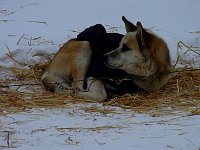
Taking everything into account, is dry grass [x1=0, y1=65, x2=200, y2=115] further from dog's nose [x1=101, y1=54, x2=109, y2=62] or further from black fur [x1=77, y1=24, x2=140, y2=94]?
dog's nose [x1=101, y1=54, x2=109, y2=62]

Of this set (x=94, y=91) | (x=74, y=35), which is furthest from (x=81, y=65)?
(x=74, y=35)

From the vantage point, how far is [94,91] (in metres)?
5.24

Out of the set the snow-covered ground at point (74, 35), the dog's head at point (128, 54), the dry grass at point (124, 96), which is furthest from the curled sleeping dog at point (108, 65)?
the snow-covered ground at point (74, 35)

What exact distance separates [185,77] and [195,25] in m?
2.87

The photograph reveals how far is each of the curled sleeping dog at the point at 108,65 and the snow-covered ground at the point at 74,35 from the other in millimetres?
584

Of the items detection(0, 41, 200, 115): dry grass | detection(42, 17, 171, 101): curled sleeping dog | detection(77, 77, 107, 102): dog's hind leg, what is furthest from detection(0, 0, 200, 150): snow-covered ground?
detection(42, 17, 171, 101): curled sleeping dog

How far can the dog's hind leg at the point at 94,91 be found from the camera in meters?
5.19

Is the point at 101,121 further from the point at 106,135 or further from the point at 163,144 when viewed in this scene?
the point at 163,144

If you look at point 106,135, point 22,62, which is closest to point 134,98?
point 106,135

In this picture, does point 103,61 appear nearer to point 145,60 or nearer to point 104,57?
point 104,57

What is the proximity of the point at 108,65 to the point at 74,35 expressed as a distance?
2815mm

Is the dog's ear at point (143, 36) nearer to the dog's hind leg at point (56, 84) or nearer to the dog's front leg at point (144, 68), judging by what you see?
the dog's front leg at point (144, 68)

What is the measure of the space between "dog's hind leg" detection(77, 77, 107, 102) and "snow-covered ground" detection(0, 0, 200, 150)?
343 millimetres

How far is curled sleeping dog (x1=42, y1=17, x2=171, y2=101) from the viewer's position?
5.29m
